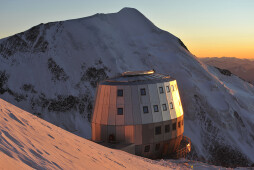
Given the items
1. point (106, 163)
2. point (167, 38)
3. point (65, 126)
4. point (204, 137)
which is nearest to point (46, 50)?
point (65, 126)

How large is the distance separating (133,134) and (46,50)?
38.7m

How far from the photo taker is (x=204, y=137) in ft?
161

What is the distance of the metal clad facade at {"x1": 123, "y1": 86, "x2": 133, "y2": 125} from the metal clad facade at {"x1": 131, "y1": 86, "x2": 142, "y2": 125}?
23 cm

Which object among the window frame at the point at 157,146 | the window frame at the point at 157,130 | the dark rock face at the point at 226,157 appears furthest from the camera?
the dark rock face at the point at 226,157

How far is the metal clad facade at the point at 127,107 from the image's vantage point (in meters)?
24.1

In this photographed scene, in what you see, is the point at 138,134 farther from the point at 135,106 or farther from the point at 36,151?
the point at 36,151

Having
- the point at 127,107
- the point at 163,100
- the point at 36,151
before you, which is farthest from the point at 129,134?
the point at 36,151

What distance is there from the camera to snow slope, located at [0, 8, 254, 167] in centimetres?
4817

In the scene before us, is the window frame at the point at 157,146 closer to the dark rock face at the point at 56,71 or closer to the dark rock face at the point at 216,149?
the dark rock face at the point at 216,149

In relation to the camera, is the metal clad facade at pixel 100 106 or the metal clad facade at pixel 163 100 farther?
the metal clad facade at pixel 100 106

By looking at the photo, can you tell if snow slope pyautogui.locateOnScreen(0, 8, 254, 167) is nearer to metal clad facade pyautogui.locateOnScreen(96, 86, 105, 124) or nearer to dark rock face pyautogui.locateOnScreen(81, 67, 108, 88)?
dark rock face pyautogui.locateOnScreen(81, 67, 108, 88)

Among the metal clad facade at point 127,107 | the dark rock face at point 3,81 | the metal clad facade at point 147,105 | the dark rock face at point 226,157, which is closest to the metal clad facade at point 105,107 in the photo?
the metal clad facade at point 127,107

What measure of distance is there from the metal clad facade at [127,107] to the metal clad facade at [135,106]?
0.76 feet

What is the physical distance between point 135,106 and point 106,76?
30352 millimetres
